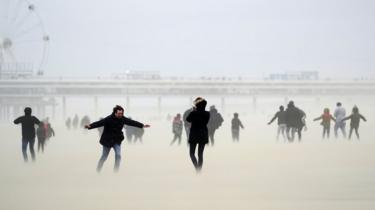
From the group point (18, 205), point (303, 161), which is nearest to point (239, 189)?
point (18, 205)

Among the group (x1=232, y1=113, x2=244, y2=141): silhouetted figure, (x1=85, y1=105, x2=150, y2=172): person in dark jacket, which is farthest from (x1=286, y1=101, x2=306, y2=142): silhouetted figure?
(x1=85, y1=105, x2=150, y2=172): person in dark jacket

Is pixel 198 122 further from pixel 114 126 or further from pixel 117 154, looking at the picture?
pixel 117 154

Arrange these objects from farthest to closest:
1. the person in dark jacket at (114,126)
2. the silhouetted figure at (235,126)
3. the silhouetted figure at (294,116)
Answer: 1. the silhouetted figure at (235,126)
2. the silhouetted figure at (294,116)
3. the person in dark jacket at (114,126)

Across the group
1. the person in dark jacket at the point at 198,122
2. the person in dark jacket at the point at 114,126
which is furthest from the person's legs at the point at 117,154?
the person in dark jacket at the point at 198,122

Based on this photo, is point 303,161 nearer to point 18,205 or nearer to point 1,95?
point 18,205

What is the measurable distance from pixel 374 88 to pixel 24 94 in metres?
63.7

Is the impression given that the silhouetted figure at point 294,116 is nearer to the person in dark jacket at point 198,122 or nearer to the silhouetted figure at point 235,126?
the silhouetted figure at point 235,126

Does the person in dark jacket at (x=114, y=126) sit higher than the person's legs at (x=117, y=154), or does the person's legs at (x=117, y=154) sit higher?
the person in dark jacket at (x=114, y=126)

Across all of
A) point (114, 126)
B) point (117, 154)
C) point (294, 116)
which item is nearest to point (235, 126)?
point (294, 116)

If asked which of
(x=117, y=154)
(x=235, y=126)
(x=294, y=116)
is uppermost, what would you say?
(x=294, y=116)

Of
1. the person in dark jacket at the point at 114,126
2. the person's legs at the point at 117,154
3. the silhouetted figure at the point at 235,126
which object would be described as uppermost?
the silhouetted figure at the point at 235,126

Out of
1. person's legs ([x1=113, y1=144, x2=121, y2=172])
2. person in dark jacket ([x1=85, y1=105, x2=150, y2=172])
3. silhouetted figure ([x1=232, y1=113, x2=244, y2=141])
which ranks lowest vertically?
person's legs ([x1=113, y1=144, x2=121, y2=172])

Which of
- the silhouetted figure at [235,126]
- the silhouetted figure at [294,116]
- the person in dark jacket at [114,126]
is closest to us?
the person in dark jacket at [114,126]

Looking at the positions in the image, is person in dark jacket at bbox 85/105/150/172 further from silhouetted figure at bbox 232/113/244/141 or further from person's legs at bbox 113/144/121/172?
silhouetted figure at bbox 232/113/244/141
